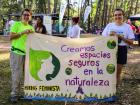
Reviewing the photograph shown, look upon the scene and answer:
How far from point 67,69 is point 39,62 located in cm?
57

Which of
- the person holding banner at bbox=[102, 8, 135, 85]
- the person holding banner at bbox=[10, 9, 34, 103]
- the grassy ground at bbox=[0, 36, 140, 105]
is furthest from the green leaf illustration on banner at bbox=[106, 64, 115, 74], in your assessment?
the person holding banner at bbox=[10, 9, 34, 103]

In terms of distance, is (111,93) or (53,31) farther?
(53,31)

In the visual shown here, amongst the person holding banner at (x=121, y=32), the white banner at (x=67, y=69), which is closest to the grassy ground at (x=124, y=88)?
the white banner at (x=67, y=69)

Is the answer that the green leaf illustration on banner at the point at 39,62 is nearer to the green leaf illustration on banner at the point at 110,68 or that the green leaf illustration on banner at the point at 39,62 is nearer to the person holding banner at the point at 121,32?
the green leaf illustration on banner at the point at 110,68

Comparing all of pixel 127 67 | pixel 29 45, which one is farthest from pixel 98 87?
pixel 127 67

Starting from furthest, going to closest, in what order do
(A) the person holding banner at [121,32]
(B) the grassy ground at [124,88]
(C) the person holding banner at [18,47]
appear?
(A) the person holding banner at [121,32] → (B) the grassy ground at [124,88] → (C) the person holding banner at [18,47]

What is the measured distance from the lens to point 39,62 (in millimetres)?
8547

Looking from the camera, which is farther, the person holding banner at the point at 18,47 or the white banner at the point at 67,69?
the person holding banner at the point at 18,47

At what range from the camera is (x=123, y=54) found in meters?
9.12

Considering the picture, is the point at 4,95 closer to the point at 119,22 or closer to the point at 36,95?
the point at 36,95

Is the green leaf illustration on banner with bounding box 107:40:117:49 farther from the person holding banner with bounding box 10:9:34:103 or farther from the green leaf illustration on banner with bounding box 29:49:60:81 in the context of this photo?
the person holding banner with bounding box 10:9:34:103

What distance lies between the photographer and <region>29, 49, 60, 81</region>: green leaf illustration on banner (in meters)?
8.52

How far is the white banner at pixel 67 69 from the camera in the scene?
8.53 meters

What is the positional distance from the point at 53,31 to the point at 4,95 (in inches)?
957
